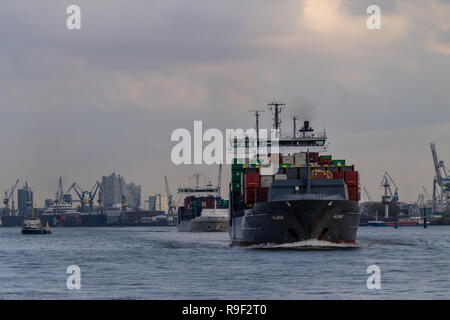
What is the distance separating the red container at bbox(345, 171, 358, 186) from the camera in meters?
79.4

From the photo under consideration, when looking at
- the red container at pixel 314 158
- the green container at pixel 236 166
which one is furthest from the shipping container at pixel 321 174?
the green container at pixel 236 166

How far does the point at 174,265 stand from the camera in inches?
2328

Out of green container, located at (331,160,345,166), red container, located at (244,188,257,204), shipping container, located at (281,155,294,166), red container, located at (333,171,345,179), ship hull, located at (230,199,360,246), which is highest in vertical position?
shipping container, located at (281,155,294,166)

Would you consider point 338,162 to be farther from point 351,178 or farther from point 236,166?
point 236,166

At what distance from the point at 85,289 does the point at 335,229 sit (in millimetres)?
35847

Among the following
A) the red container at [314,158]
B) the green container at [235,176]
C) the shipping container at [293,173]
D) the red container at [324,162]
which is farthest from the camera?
the green container at [235,176]

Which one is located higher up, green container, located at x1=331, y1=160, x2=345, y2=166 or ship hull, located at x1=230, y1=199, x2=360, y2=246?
green container, located at x1=331, y1=160, x2=345, y2=166

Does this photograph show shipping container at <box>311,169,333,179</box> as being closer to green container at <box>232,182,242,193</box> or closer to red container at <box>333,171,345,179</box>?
red container at <box>333,171,345,179</box>

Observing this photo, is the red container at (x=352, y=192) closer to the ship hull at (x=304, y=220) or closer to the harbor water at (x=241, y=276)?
the ship hull at (x=304, y=220)

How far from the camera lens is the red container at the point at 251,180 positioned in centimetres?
8300

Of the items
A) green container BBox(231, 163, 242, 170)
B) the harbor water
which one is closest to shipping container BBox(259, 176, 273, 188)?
the harbor water
